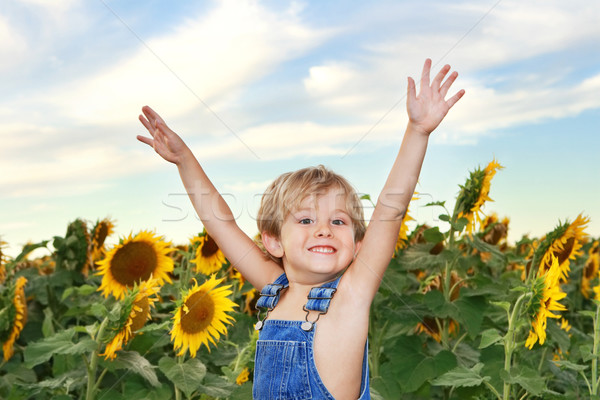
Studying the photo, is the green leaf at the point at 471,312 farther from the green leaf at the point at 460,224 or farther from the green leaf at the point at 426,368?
the green leaf at the point at 460,224

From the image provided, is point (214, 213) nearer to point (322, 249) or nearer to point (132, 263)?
point (322, 249)

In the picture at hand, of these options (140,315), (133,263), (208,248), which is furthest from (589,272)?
(140,315)

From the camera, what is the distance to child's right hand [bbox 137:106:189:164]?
2.55 metres

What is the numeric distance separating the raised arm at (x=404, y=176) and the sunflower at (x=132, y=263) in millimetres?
1847

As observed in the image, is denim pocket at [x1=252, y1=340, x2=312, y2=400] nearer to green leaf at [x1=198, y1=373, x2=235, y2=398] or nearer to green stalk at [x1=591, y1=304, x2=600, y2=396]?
green leaf at [x1=198, y1=373, x2=235, y2=398]

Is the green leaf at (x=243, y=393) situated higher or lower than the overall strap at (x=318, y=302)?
lower

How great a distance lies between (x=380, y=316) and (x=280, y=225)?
1.33m

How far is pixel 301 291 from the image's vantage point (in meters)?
2.26

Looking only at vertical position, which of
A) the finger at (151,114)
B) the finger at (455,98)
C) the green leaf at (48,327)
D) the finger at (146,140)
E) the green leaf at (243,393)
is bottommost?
the green leaf at (243,393)

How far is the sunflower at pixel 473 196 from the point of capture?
11.5 feet

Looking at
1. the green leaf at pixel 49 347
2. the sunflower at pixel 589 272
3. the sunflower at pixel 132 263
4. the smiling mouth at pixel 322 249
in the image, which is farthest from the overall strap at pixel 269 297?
the sunflower at pixel 589 272

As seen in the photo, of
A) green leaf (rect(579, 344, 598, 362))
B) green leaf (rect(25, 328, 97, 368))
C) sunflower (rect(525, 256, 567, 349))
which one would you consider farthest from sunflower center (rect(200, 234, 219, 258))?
green leaf (rect(579, 344, 598, 362))

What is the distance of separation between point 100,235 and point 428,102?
9.88 ft

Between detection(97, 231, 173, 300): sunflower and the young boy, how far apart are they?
148 centimetres
